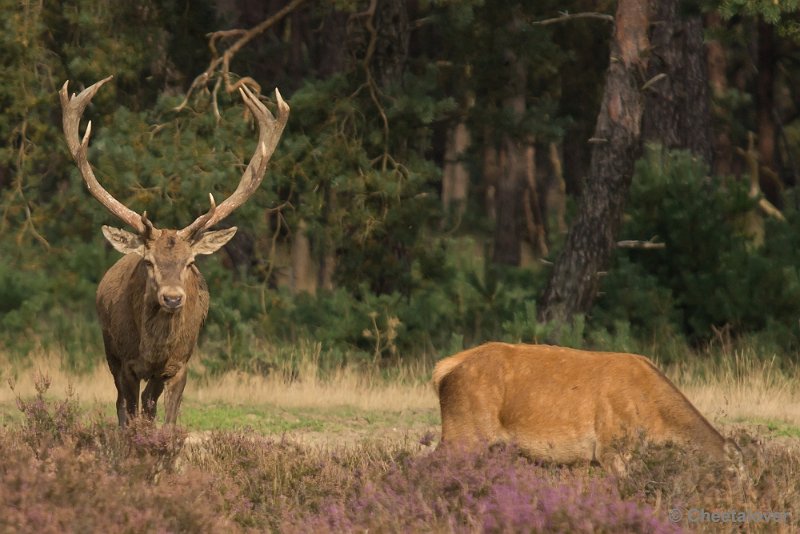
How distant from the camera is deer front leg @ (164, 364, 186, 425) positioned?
10781 mm

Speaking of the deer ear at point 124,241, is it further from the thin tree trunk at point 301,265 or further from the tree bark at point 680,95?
the thin tree trunk at point 301,265

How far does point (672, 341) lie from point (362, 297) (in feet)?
12.4

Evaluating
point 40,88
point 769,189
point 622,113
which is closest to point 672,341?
point 622,113

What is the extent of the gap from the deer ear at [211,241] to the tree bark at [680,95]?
10831mm

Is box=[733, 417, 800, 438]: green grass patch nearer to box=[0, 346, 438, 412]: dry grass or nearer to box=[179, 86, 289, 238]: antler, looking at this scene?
box=[0, 346, 438, 412]: dry grass

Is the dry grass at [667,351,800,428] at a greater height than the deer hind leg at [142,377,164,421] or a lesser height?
lesser

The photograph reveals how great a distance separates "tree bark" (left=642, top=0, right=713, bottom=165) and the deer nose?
11.7 metres

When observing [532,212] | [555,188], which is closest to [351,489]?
[532,212]

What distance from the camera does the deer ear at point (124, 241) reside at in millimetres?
10641

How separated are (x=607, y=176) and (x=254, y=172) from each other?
537 centimetres

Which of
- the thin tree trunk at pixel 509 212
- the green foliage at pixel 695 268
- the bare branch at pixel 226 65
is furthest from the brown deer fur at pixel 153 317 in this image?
the thin tree trunk at pixel 509 212

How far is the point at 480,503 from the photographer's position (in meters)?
7.45

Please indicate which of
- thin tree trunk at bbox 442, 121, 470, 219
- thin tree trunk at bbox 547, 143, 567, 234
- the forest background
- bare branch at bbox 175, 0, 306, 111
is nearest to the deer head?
the forest background

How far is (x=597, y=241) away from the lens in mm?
16391
